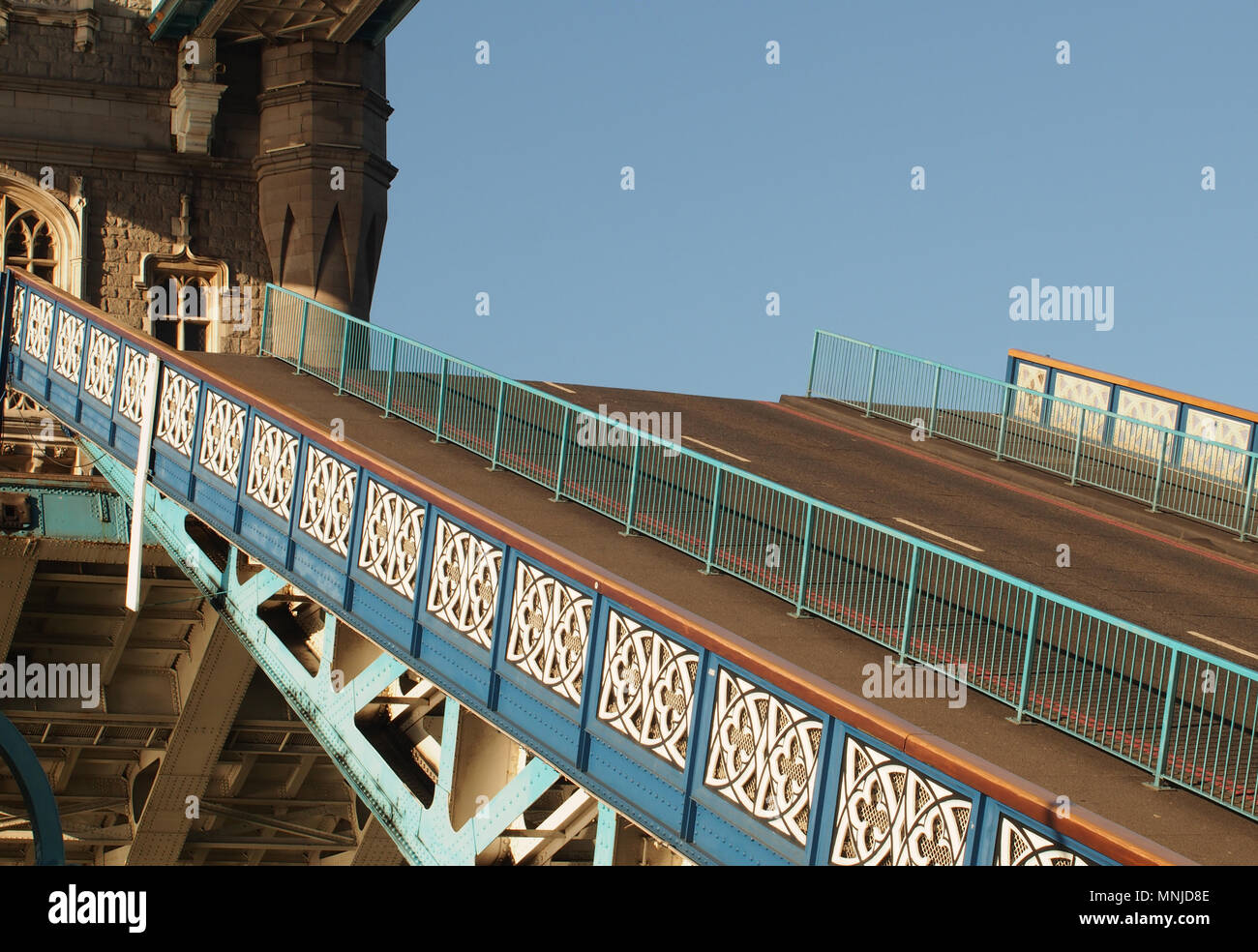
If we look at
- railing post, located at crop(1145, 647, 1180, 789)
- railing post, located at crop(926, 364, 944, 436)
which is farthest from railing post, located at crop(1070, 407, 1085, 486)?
railing post, located at crop(1145, 647, 1180, 789)

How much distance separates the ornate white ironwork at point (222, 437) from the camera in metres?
19.1

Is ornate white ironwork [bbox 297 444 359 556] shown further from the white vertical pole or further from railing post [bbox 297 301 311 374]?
railing post [bbox 297 301 311 374]

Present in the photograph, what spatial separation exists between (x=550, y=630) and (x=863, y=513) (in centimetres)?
646

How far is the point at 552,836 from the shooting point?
1544 centimetres

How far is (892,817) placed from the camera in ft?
34.0

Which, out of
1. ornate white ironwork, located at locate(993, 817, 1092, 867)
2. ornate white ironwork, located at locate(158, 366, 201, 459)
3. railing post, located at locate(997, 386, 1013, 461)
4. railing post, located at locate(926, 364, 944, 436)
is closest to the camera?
ornate white ironwork, located at locate(993, 817, 1092, 867)

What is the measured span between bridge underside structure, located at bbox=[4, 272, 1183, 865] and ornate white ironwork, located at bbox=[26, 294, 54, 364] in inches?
2.3

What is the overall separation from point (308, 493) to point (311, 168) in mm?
17404

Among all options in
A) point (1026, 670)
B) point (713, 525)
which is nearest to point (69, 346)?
point (713, 525)

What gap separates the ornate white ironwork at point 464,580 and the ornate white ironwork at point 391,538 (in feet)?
1.13

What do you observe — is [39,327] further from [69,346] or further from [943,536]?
[943,536]

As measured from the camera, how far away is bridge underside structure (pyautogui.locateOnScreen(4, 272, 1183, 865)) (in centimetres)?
1047
